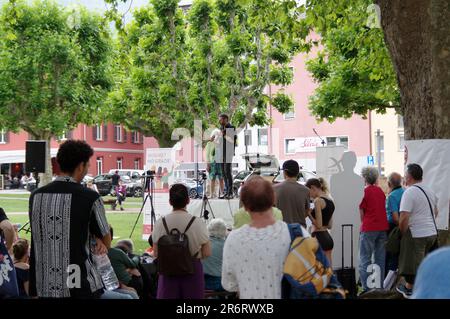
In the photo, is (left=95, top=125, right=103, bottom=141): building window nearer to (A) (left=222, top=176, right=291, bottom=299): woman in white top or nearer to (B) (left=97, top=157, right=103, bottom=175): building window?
(B) (left=97, top=157, right=103, bottom=175): building window

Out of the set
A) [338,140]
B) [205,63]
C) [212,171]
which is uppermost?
[205,63]

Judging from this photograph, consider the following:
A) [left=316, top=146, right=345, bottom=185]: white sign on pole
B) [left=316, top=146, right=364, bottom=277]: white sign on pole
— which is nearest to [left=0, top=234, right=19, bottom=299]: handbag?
[left=316, top=146, right=364, bottom=277]: white sign on pole

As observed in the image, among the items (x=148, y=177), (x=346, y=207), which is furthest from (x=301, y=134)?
(x=346, y=207)

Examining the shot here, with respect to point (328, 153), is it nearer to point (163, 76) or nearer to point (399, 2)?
point (399, 2)

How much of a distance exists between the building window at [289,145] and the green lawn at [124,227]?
28.9 meters

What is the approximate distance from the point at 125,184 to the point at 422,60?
1576 inches

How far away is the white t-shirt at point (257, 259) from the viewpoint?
389 cm

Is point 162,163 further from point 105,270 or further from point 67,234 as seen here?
point 67,234

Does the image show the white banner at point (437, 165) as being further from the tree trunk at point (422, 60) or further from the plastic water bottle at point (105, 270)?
the plastic water bottle at point (105, 270)

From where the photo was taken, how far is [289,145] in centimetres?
5797

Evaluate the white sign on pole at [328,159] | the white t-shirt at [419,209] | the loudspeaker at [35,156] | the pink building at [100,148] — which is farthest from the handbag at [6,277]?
the pink building at [100,148]

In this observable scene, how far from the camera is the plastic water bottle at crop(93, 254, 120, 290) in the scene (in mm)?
4645
